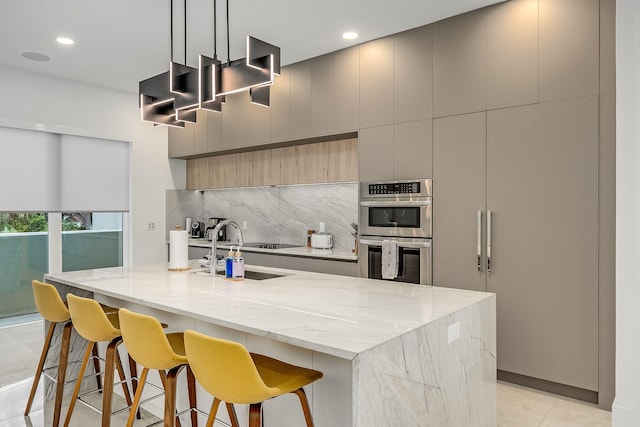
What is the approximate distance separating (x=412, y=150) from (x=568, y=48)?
1.27 metres

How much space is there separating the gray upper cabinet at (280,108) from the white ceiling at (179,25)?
29 centimetres

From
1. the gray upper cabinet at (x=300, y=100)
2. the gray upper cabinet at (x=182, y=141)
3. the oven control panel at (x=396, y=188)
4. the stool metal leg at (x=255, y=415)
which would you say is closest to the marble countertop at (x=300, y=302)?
the stool metal leg at (x=255, y=415)

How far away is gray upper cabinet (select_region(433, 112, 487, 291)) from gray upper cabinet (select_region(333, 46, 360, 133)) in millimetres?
833

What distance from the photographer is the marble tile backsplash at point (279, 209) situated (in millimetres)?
4828

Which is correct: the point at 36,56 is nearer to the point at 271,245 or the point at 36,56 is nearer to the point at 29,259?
the point at 29,259

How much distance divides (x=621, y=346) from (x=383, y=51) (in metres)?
2.78

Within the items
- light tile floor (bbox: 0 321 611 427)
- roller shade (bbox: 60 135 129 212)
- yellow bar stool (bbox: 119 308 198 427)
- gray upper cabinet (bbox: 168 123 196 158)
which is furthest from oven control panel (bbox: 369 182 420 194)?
roller shade (bbox: 60 135 129 212)

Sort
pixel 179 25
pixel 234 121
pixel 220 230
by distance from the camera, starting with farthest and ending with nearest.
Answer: pixel 220 230 → pixel 234 121 → pixel 179 25

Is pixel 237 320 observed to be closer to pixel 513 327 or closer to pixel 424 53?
pixel 513 327

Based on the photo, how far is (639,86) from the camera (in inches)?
100.0

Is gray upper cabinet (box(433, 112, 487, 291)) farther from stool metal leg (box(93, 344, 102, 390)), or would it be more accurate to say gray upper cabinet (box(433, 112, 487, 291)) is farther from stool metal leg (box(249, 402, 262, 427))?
stool metal leg (box(93, 344, 102, 390))

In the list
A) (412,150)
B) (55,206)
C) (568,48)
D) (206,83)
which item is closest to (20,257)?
(55,206)

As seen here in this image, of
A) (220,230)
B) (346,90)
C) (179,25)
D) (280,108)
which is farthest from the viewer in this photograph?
(220,230)

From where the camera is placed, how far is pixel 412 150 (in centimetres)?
365
